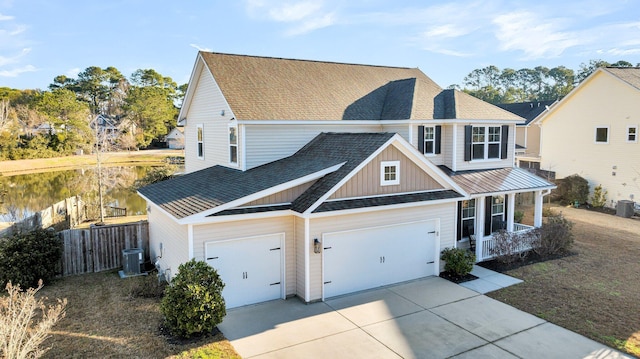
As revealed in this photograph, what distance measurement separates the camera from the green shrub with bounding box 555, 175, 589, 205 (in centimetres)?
2389

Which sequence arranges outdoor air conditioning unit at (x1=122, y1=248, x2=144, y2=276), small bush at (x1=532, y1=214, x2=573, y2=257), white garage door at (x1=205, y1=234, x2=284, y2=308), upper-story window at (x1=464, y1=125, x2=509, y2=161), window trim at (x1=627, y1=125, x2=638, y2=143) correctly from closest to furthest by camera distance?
white garage door at (x1=205, y1=234, x2=284, y2=308), outdoor air conditioning unit at (x1=122, y1=248, x2=144, y2=276), small bush at (x1=532, y1=214, x2=573, y2=257), upper-story window at (x1=464, y1=125, x2=509, y2=161), window trim at (x1=627, y1=125, x2=638, y2=143)

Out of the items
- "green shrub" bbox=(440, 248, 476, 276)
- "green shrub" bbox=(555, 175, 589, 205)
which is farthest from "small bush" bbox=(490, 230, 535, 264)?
"green shrub" bbox=(555, 175, 589, 205)

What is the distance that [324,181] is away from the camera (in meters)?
11.3

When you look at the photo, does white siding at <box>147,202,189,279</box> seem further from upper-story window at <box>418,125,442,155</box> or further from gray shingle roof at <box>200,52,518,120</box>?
upper-story window at <box>418,125,442,155</box>

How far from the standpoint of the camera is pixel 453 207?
13.1 m

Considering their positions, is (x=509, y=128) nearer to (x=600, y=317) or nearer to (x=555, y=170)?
(x=600, y=317)

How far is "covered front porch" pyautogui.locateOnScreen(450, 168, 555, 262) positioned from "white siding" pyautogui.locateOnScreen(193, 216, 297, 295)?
6.23 meters

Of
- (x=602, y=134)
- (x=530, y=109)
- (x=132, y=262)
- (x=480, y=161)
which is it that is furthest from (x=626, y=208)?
(x=530, y=109)

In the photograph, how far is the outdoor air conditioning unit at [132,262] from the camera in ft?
42.9

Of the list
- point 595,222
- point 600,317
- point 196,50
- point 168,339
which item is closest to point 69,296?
point 168,339

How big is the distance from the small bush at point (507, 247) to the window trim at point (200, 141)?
11.7 m

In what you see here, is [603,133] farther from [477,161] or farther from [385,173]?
[385,173]

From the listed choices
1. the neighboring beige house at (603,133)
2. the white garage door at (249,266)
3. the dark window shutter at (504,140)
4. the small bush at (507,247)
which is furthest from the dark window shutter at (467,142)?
the neighboring beige house at (603,133)

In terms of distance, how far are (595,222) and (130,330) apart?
2007 centimetres
